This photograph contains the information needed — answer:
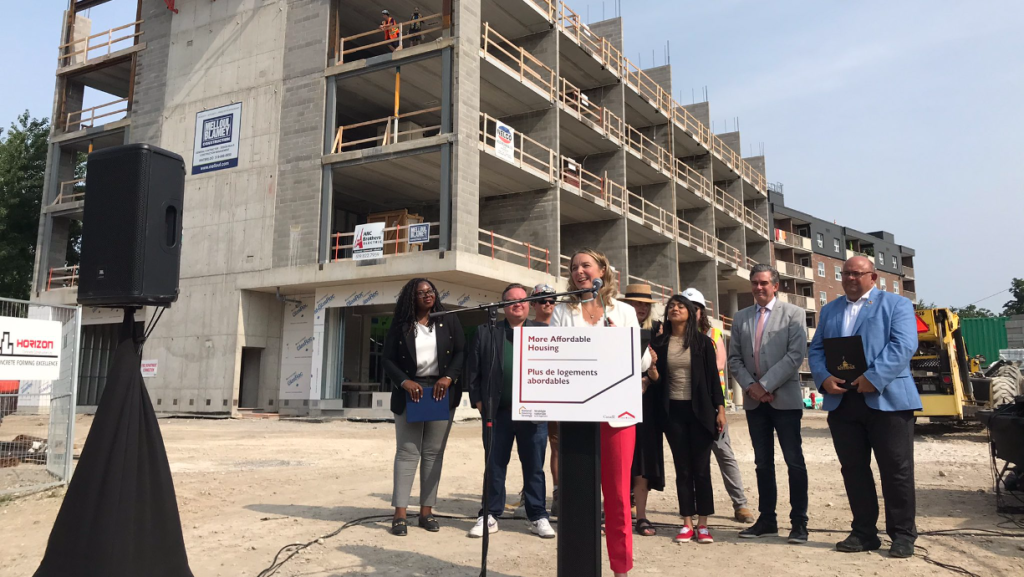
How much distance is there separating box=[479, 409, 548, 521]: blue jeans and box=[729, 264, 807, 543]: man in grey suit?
4.84 feet

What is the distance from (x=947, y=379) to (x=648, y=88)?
2140cm

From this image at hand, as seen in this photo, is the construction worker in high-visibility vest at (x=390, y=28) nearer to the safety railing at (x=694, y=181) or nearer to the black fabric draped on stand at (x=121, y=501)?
the safety railing at (x=694, y=181)

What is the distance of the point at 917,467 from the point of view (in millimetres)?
8719

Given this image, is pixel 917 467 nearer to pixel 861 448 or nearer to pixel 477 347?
pixel 861 448

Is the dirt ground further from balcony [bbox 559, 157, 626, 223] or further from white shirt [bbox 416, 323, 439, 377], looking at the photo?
balcony [bbox 559, 157, 626, 223]

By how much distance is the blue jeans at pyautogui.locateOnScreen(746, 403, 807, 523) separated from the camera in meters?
4.77

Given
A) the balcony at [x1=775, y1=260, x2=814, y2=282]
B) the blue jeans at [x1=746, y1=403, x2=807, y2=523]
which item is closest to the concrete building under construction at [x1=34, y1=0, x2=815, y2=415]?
the blue jeans at [x1=746, y1=403, x2=807, y2=523]

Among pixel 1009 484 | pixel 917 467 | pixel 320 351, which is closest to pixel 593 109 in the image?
pixel 320 351

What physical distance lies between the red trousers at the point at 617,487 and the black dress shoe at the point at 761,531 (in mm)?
1769

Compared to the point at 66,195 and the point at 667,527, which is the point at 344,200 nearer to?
the point at 66,195

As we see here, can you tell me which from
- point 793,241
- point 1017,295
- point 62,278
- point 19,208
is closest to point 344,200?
point 62,278

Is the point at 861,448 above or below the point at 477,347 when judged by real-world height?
below

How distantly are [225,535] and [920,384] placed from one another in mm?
12931

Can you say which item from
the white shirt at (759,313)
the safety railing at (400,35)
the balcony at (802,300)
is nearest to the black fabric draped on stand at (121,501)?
the white shirt at (759,313)
